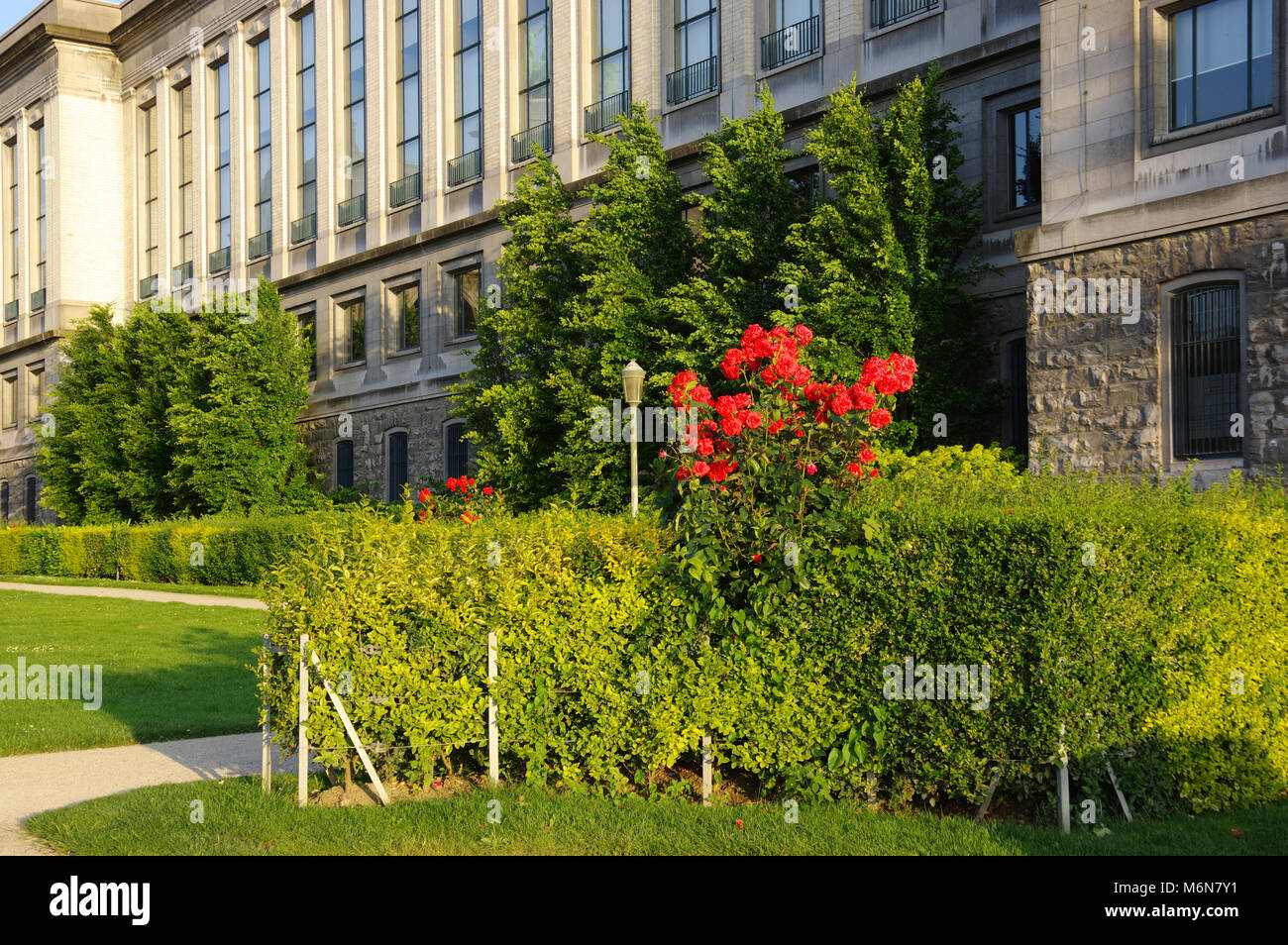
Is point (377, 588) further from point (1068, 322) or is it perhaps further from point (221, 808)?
point (1068, 322)

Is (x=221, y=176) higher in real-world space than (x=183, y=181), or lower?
lower

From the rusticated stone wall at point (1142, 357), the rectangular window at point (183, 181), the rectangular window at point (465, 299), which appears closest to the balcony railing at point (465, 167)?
the rectangular window at point (465, 299)

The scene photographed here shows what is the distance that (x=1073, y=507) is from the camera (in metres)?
7.50

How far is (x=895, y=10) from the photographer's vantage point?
22844 millimetres

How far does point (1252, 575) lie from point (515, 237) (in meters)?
21.7

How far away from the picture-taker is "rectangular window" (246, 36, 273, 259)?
137ft

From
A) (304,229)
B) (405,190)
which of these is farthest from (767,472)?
(304,229)

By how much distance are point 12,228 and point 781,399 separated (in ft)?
198

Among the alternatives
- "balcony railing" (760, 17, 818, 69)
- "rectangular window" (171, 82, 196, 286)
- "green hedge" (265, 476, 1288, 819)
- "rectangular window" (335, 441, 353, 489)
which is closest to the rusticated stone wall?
"green hedge" (265, 476, 1288, 819)

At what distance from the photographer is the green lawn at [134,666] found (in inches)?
439

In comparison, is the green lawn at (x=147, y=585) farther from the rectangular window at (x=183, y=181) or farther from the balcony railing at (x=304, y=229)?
the rectangular window at (x=183, y=181)

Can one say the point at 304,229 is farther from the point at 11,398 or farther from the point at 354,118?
the point at 11,398

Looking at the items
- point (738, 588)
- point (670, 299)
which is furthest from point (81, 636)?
point (738, 588)

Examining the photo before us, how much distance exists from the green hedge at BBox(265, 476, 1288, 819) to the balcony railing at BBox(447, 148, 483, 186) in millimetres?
26506
